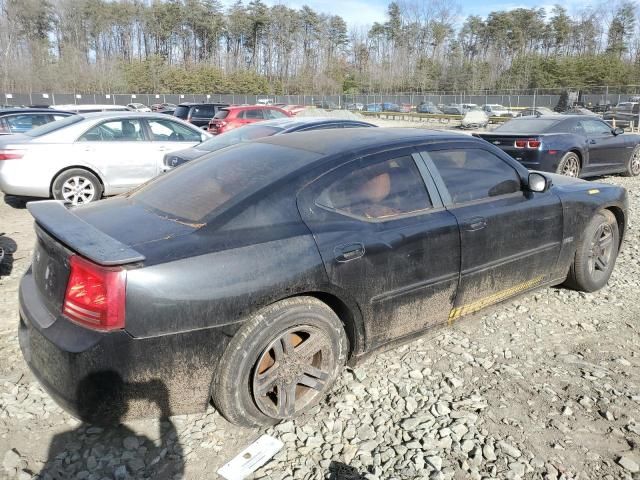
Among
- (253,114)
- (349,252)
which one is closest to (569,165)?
(349,252)

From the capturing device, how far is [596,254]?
15.1 feet

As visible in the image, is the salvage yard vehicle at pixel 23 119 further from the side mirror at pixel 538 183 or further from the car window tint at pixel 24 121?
the side mirror at pixel 538 183

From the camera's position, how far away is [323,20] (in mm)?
99375

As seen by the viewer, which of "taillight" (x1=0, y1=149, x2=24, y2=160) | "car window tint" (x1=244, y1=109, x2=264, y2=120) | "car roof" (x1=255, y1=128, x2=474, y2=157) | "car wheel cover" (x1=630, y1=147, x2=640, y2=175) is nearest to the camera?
"car roof" (x1=255, y1=128, x2=474, y2=157)

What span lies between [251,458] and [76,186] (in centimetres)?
654

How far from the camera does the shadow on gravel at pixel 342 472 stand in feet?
8.13

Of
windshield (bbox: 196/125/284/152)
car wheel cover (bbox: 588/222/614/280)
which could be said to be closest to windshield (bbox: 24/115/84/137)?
windshield (bbox: 196/125/284/152)

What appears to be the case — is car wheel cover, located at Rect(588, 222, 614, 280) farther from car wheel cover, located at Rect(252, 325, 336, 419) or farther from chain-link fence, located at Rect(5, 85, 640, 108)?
chain-link fence, located at Rect(5, 85, 640, 108)

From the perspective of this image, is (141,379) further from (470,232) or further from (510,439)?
(470,232)

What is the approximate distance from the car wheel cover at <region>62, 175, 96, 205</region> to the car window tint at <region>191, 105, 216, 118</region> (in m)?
12.0

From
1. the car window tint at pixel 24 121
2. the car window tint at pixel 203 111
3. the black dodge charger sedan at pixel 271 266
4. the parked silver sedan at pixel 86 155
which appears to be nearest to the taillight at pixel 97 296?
the black dodge charger sedan at pixel 271 266

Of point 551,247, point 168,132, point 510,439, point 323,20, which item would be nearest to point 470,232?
point 551,247

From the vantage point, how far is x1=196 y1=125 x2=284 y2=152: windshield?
26.2 ft

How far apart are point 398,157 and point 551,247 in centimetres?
159
